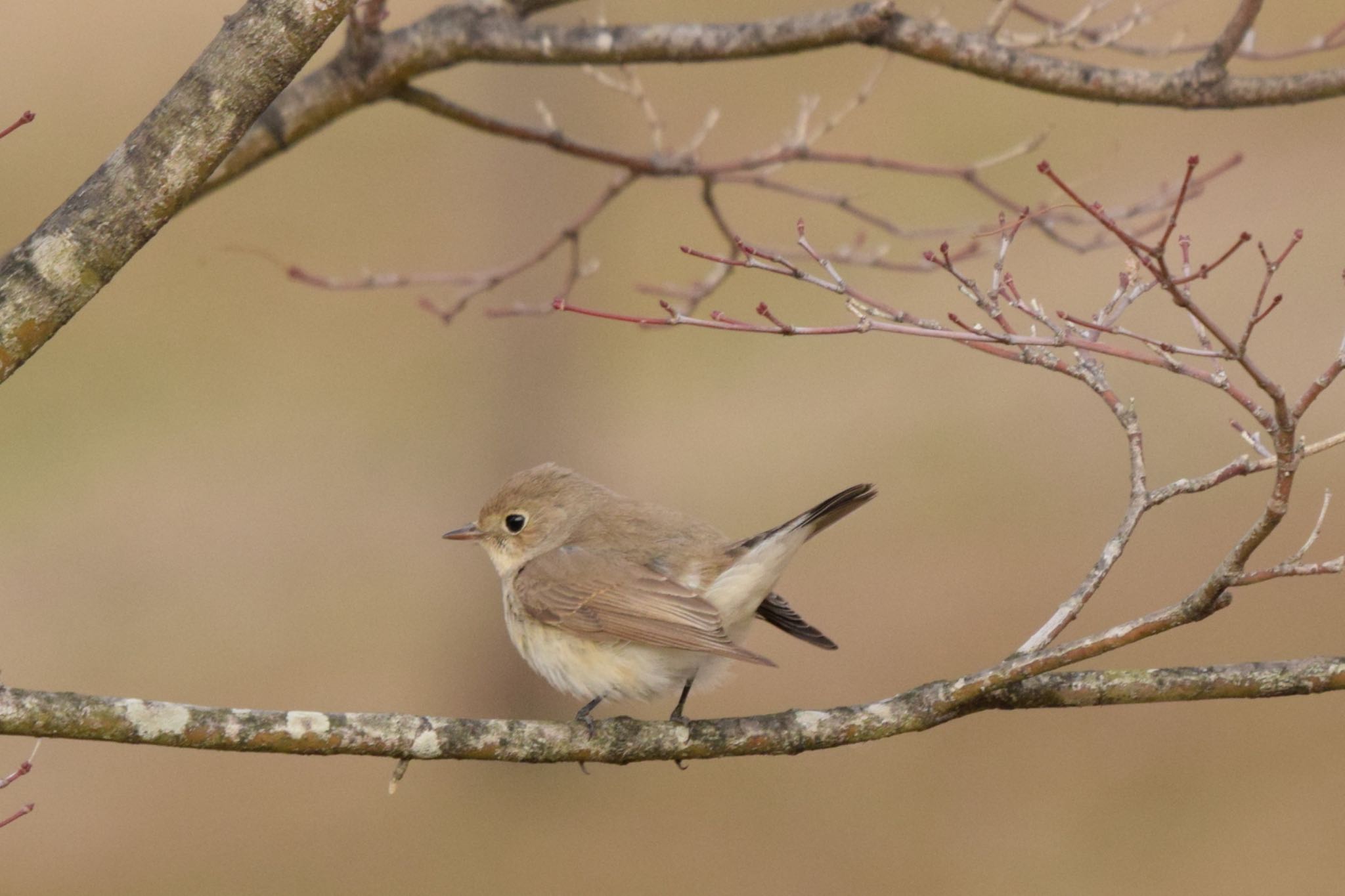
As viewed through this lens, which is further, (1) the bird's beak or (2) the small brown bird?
(1) the bird's beak

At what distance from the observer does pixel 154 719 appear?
125 inches

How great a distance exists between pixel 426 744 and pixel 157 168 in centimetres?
147

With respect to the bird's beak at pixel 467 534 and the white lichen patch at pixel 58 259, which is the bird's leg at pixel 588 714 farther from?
the white lichen patch at pixel 58 259

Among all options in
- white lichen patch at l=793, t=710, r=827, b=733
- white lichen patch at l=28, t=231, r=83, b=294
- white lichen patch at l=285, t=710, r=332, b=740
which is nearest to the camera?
white lichen patch at l=28, t=231, r=83, b=294

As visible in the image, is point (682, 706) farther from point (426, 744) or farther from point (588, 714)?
point (426, 744)

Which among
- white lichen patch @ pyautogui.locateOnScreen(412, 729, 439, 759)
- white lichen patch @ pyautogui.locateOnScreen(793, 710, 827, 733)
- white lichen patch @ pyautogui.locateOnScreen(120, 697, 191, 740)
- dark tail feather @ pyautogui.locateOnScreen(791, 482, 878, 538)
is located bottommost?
white lichen patch @ pyautogui.locateOnScreen(120, 697, 191, 740)

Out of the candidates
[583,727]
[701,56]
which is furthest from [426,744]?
[701,56]

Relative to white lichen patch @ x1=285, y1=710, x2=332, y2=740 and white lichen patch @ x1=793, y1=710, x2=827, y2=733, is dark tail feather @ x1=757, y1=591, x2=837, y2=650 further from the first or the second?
white lichen patch @ x1=285, y1=710, x2=332, y2=740

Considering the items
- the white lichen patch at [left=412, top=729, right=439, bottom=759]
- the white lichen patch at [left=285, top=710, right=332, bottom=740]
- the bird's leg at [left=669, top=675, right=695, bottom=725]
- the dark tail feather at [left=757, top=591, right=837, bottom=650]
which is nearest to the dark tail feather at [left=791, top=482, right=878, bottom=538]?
the dark tail feather at [left=757, top=591, right=837, bottom=650]

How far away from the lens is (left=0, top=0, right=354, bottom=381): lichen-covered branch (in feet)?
10.3

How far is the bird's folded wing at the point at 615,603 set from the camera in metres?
4.40

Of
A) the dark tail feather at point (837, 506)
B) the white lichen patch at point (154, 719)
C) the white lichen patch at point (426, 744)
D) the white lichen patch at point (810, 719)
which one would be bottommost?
the white lichen patch at point (154, 719)

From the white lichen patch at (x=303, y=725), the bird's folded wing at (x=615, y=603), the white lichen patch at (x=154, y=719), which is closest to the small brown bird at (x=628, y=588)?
the bird's folded wing at (x=615, y=603)

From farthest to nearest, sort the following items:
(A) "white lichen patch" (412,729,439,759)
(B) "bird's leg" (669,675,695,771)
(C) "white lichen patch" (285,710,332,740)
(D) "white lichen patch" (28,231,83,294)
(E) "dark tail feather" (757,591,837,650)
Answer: (E) "dark tail feather" (757,591,837,650) < (B) "bird's leg" (669,675,695,771) < (A) "white lichen patch" (412,729,439,759) < (C) "white lichen patch" (285,710,332,740) < (D) "white lichen patch" (28,231,83,294)
